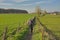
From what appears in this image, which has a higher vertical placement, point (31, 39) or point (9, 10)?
point (31, 39)

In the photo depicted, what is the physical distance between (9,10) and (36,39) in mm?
154888

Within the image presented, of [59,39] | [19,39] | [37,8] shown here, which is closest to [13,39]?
[19,39]

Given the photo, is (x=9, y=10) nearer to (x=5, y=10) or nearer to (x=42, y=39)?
(x=5, y=10)

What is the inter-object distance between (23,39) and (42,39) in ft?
5.92

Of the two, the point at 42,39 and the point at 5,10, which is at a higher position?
the point at 42,39

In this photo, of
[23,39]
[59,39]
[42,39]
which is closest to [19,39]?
[23,39]

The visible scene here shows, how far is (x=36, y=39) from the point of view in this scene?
69.6 feet

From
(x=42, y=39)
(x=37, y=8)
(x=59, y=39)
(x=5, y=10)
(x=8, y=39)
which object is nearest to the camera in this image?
(x=8, y=39)

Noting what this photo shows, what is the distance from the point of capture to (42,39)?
68.0 feet

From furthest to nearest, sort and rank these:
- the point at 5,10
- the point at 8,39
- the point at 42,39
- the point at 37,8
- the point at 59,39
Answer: the point at 5,10
the point at 37,8
the point at 59,39
the point at 42,39
the point at 8,39

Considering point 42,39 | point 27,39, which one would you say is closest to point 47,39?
point 42,39

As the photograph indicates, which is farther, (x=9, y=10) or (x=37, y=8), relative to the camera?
(x=9, y=10)

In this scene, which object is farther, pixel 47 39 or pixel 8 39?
pixel 47 39

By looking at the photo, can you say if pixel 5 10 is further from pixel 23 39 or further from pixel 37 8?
pixel 23 39
